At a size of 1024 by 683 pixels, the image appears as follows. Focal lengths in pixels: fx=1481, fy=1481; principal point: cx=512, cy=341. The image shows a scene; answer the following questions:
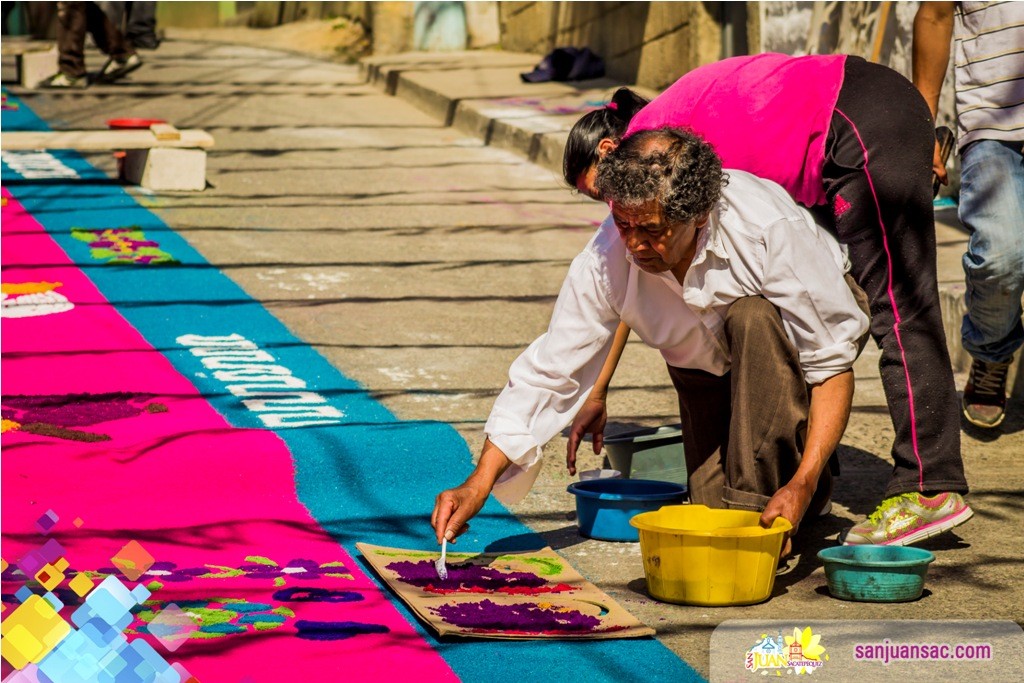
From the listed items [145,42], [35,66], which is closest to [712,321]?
[35,66]

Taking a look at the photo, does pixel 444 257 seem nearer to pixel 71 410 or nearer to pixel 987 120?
pixel 71 410

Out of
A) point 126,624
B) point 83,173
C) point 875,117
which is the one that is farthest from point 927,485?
point 83,173

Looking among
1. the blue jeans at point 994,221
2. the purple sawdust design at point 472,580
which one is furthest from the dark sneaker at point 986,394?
the purple sawdust design at point 472,580

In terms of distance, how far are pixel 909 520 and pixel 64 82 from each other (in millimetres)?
9484

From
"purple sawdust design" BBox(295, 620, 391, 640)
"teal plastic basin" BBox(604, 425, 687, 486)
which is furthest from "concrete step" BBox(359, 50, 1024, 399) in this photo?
"purple sawdust design" BBox(295, 620, 391, 640)

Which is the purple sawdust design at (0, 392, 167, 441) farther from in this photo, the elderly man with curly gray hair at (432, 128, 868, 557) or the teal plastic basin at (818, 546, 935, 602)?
the teal plastic basin at (818, 546, 935, 602)

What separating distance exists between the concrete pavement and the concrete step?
0.03m

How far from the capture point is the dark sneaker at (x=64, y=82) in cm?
1156

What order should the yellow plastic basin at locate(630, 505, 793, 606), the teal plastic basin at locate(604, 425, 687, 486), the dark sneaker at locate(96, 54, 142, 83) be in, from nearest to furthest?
the yellow plastic basin at locate(630, 505, 793, 606) < the teal plastic basin at locate(604, 425, 687, 486) < the dark sneaker at locate(96, 54, 142, 83)

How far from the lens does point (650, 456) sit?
4.09m

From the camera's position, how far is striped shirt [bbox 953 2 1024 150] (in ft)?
13.6

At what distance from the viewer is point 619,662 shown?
9.80 feet

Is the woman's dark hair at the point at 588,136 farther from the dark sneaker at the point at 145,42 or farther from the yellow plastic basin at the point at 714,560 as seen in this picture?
the dark sneaker at the point at 145,42

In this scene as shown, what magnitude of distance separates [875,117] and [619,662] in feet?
5.07
